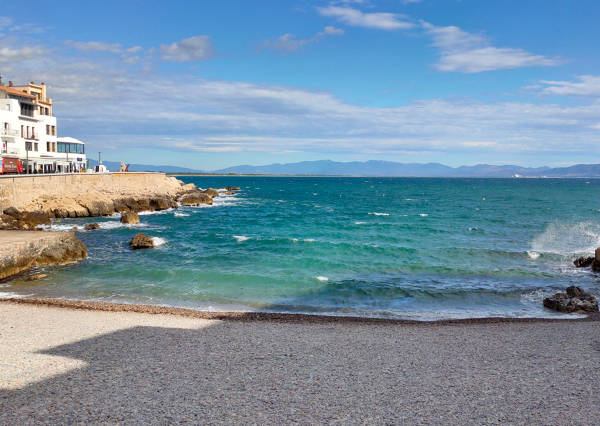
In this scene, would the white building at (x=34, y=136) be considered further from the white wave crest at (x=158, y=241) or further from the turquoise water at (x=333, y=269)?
the white wave crest at (x=158, y=241)

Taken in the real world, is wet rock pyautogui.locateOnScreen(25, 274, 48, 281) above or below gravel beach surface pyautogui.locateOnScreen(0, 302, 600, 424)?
below

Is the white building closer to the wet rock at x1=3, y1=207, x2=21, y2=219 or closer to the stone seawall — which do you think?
the stone seawall

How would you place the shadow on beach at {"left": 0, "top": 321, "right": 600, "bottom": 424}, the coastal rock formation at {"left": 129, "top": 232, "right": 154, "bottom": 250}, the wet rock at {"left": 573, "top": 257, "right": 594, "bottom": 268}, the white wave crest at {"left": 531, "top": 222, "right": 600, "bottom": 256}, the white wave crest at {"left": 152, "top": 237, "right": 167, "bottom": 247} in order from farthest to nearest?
the white wave crest at {"left": 531, "top": 222, "right": 600, "bottom": 256}
the white wave crest at {"left": 152, "top": 237, "right": 167, "bottom": 247}
the coastal rock formation at {"left": 129, "top": 232, "right": 154, "bottom": 250}
the wet rock at {"left": 573, "top": 257, "right": 594, "bottom": 268}
the shadow on beach at {"left": 0, "top": 321, "right": 600, "bottom": 424}

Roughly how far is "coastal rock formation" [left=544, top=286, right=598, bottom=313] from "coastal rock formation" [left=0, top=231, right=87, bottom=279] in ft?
73.2

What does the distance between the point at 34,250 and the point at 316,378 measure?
1779 centimetres

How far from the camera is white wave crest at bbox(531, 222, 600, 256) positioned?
→ 28.9 metres

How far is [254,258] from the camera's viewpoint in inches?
995

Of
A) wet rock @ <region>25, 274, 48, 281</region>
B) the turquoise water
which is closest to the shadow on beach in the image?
the turquoise water

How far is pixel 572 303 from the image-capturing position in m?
15.9

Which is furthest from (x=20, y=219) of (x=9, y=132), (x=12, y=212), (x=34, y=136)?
(x=34, y=136)

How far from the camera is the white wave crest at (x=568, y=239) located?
2889cm

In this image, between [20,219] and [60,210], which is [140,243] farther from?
→ [60,210]

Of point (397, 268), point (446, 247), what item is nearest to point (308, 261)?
point (397, 268)

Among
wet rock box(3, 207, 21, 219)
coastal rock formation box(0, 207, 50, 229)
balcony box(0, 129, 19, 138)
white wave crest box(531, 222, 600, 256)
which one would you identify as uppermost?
balcony box(0, 129, 19, 138)
